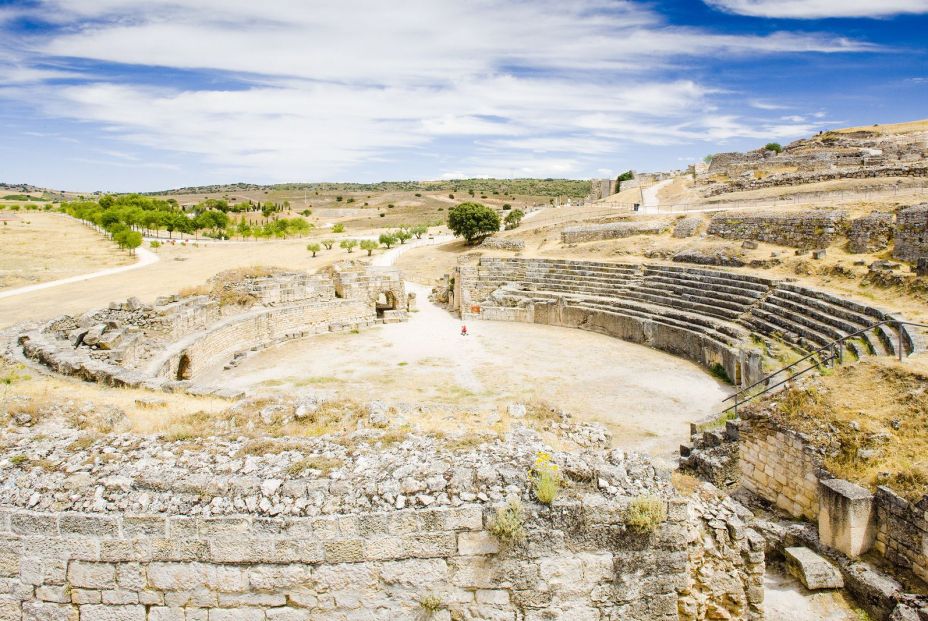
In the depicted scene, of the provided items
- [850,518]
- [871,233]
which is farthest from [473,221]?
[850,518]

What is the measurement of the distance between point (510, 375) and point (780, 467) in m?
8.97

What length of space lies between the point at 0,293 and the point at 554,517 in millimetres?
32486

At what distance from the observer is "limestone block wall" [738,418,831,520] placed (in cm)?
769

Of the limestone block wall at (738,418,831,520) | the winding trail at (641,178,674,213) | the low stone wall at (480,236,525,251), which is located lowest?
the limestone block wall at (738,418,831,520)

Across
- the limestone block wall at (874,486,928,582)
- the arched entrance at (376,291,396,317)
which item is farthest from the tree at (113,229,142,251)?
the limestone block wall at (874,486,928,582)

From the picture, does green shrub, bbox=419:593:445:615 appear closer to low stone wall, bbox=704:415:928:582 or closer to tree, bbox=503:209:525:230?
low stone wall, bbox=704:415:928:582

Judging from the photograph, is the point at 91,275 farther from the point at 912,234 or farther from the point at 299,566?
the point at 912,234

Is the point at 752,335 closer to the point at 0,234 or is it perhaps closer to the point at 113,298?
the point at 113,298

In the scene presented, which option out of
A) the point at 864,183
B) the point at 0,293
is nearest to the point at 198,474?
the point at 0,293

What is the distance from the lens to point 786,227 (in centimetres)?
2288

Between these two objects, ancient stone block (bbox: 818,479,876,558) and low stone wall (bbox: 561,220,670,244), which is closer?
ancient stone block (bbox: 818,479,876,558)

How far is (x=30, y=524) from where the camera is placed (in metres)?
4.82

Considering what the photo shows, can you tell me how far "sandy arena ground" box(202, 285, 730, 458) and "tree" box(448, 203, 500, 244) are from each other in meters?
19.8

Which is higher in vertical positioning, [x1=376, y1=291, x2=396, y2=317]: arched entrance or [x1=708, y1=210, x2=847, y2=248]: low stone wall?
[x1=708, y1=210, x2=847, y2=248]: low stone wall
